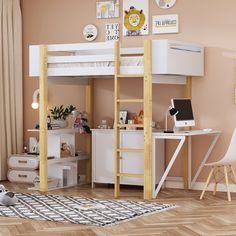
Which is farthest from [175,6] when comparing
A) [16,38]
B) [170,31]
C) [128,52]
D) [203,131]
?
[16,38]

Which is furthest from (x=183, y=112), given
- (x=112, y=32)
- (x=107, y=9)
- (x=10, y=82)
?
(x=10, y=82)


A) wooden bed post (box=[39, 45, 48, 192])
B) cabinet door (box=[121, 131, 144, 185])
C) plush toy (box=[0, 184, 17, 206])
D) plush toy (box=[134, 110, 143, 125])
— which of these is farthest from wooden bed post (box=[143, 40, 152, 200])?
plush toy (box=[0, 184, 17, 206])

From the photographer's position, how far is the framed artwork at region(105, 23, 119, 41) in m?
7.89

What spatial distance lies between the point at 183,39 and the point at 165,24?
294mm

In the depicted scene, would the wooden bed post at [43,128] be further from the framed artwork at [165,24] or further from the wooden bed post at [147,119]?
the framed artwork at [165,24]

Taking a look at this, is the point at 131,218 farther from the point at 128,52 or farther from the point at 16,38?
the point at 16,38

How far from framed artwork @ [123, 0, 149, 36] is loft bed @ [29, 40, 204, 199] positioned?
0.47m

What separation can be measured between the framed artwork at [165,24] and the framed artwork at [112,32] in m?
0.50

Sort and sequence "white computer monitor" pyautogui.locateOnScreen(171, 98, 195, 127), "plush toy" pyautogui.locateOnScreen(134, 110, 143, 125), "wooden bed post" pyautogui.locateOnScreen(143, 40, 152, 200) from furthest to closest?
1. "plush toy" pyautogui.locateOnScreen(134, 110, 143, 125)
2. "white computer monitor" pyautogui.locateOnScreen(171, 98, 195, 127)
3. "wooden bed post" pyautogui.locateOnScreen(143, 40, 152, 200)

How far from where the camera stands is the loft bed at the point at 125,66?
659 cm

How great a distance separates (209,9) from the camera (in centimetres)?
733

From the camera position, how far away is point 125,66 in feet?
22.1

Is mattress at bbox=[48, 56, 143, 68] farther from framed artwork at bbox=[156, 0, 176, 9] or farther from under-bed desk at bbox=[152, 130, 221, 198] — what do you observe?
framed artwork at bbox=[156, 0, 176, 9]

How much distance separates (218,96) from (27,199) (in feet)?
8.01
